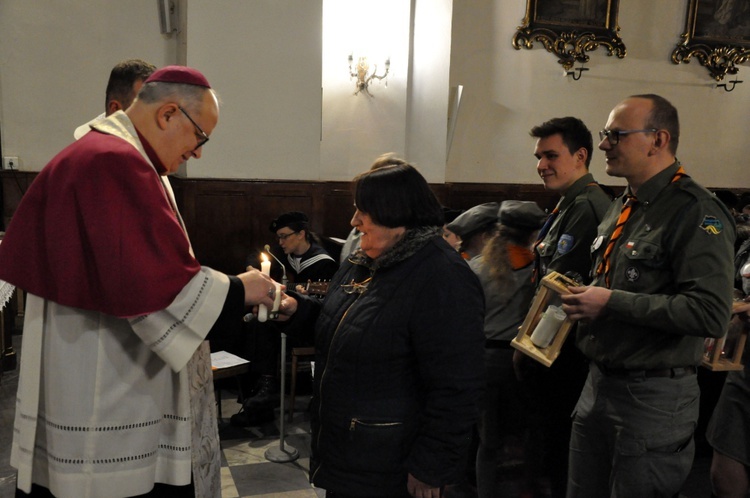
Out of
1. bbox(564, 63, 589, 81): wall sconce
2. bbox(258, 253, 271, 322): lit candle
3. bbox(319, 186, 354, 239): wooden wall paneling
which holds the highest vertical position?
bbox(564, 63, 589, 81): wall sconce

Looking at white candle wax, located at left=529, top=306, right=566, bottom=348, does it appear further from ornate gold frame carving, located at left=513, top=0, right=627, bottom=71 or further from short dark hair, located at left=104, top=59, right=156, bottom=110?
ornate gold frame carving, located at left=513, top=0, right=627, bottom=71

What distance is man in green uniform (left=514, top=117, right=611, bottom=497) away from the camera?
2684 mm

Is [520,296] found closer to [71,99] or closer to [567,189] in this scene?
[567,189]

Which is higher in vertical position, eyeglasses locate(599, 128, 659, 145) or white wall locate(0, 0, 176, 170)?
white wall locate(0, 0, 176, 170)

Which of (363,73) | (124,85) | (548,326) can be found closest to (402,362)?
(548,326)

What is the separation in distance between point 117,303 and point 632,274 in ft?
5.42

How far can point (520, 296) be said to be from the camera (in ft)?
9.40

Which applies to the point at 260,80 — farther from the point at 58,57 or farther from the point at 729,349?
the point at 729,349

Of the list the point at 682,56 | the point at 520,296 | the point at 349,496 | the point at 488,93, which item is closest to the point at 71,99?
the point at 488,93

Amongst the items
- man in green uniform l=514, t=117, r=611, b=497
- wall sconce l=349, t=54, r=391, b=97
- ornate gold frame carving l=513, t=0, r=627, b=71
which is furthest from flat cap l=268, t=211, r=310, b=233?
ornate gold frame carving l=513, t=0, r=627, b=71

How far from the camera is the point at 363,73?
26.2 ft

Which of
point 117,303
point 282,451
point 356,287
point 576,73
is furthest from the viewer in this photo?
point 576,73

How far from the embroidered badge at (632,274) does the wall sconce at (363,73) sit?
630 centimetres

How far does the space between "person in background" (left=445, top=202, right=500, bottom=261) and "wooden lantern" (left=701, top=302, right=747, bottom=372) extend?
1.02m
